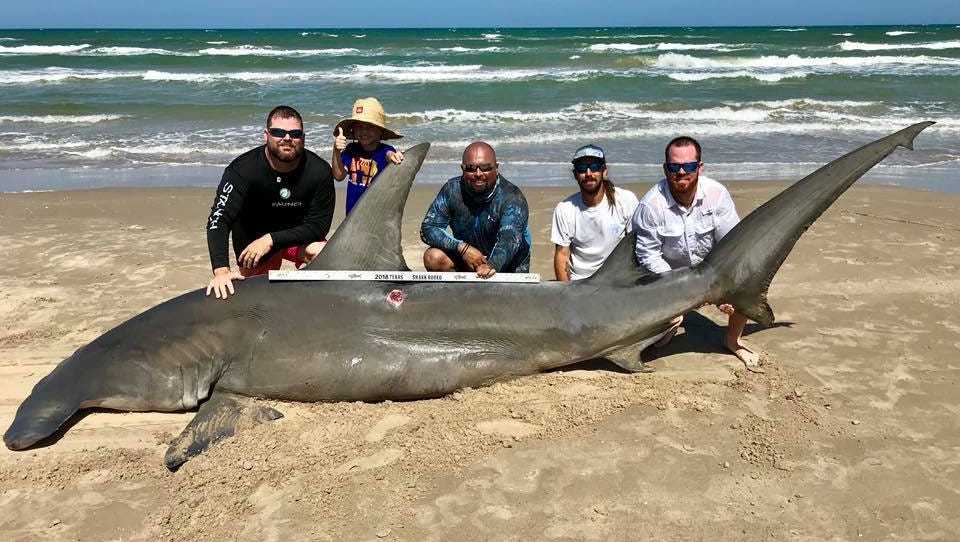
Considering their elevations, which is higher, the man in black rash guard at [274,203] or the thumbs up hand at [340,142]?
the thumbs up hand at [340,142]

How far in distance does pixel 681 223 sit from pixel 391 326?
1866 mm

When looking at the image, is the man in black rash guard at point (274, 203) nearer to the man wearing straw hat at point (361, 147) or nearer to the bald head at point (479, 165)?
the man wearing straw hat at point (361, 147)

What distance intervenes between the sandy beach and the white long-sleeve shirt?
0.66 metres

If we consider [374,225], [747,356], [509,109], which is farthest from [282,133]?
[509,109]

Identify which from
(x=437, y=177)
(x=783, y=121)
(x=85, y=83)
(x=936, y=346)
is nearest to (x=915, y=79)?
(x=783, y=121)

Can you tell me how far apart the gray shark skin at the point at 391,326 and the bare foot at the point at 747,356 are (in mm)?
366

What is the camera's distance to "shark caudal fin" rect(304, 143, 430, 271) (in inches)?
154

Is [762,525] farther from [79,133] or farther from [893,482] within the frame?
[79,133]

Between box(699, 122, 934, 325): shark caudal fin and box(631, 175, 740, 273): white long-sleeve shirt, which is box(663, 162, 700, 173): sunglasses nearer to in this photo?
box(631, 175, 740, 273): white long-sleeve shirt

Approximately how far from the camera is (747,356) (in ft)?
14.0

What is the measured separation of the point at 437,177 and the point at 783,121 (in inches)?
372

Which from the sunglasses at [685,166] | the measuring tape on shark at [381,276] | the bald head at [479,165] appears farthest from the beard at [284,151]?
the sunglasses at [685,166]

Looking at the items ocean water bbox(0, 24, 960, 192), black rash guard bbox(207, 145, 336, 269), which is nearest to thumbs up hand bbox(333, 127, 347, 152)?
black rash guard bbox(207, 145, 336, 269)

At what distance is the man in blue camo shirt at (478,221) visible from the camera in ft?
14.5
